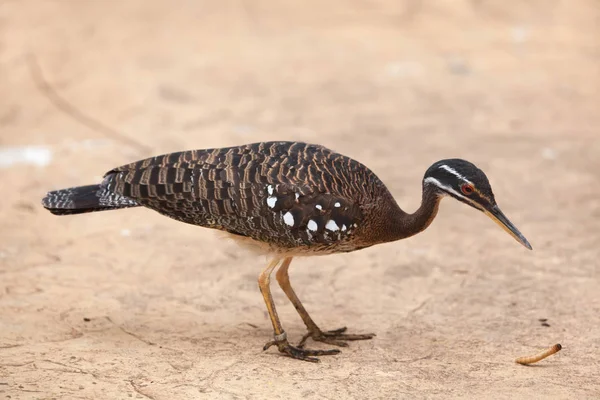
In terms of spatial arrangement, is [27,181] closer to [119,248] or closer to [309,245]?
[119,248]

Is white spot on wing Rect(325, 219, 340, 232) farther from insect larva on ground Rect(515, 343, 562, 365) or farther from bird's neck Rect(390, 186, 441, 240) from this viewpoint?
insect larva on ground Rect(515, 343, 562, 365)

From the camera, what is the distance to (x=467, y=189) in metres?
5.64

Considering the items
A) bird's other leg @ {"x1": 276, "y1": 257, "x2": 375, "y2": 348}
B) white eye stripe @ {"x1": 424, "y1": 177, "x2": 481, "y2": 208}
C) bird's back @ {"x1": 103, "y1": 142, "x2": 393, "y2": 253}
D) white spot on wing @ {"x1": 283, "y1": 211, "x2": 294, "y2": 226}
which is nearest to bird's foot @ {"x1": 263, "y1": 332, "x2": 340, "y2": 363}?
bird's other leg @ {"x1": 276, "y1": 257, "x2": 375, "y2": 348}

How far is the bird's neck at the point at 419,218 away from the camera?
587 cm

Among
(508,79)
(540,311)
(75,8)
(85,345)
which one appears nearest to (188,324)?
(85,345)

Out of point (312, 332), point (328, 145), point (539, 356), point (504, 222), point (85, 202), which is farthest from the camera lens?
point (328, 145)

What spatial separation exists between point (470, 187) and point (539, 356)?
118 cm

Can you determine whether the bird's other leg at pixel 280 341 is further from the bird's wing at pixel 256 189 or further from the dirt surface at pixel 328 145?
the bird's wing at pixel 256 189

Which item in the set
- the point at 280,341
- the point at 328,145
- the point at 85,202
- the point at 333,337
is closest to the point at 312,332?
the point at 333,337

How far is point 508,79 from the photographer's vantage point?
1172 cm

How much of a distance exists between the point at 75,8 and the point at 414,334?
8.73 metres

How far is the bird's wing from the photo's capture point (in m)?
5.71

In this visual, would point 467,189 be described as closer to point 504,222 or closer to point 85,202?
point 504,222

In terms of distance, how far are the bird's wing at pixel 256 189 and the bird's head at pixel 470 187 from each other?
2.06ft
